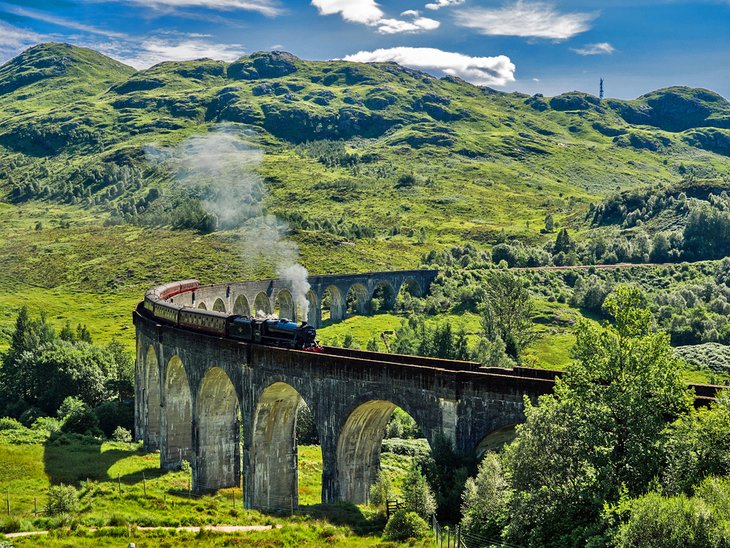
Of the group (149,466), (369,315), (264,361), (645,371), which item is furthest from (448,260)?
(645,371)

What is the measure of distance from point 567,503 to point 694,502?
211 inches

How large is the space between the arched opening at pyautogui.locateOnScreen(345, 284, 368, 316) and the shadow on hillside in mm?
82341

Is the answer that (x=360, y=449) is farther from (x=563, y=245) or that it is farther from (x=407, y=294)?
(x=563, y=245)

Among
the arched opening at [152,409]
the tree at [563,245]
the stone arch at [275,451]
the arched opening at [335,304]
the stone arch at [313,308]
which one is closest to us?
the stone arch at [275,451]

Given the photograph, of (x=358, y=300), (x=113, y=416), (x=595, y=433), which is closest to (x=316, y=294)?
(x=358, y=300)

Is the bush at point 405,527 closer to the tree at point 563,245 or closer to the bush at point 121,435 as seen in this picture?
the bush at point 121,435

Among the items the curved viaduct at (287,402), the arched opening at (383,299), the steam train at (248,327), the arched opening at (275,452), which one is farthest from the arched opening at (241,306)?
the arched opening at (275,452)

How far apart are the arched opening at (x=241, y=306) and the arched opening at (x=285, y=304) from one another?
11844 millimetres

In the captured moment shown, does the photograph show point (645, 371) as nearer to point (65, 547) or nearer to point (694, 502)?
point (694, 502)

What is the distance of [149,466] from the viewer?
2323 inches

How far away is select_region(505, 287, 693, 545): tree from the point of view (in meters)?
24.6

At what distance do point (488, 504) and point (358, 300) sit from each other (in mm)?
116790

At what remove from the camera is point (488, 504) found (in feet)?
91.7

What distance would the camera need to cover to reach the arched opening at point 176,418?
5797 centimetres
